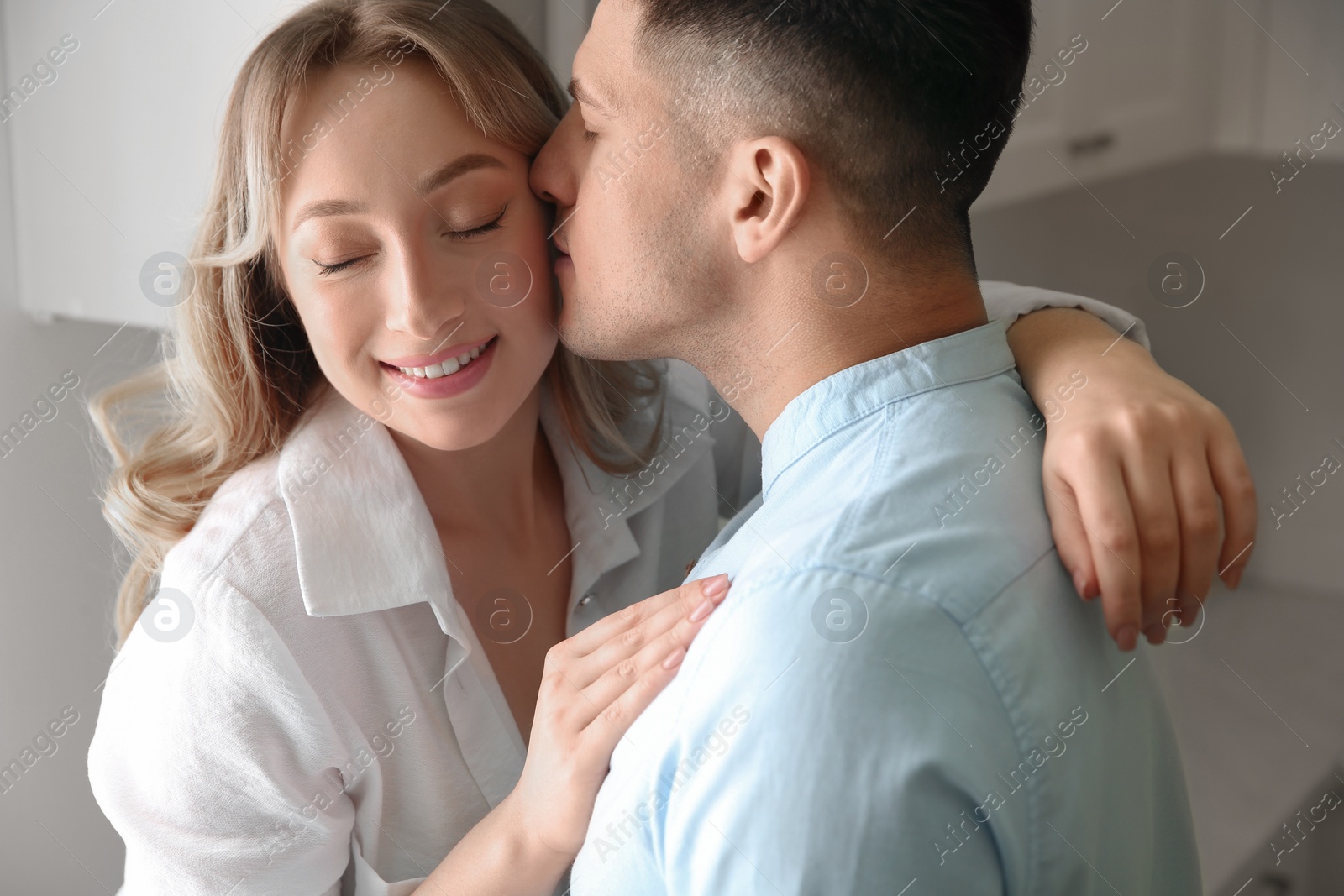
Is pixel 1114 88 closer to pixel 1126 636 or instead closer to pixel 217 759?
pixel 1126 636

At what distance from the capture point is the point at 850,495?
69cm

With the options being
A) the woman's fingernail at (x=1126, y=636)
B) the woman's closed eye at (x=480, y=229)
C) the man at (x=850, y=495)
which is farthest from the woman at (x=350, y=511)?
the woman's fingernail at (x=1126, y=636)

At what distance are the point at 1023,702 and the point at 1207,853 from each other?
115 centimetres

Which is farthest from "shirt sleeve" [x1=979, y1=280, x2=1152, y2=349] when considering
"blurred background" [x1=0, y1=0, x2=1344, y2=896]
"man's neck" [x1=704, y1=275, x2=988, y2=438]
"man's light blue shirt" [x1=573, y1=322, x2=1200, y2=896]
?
"blurred background" [x1=0, y1=0, x2=1344, y2=896]

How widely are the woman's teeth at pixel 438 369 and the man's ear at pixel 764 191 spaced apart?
33cm

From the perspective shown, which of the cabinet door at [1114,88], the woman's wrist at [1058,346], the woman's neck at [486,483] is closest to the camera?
the woman's wrist at [1058,346]

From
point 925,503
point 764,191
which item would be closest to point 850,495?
point 925,503

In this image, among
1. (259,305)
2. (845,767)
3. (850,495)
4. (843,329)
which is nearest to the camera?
(845,767)

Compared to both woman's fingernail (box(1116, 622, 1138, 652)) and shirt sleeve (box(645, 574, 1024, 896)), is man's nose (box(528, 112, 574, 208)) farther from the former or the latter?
woman's fingernail (box(1116, 622, 1138, 652))

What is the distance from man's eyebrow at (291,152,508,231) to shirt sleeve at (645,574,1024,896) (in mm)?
552

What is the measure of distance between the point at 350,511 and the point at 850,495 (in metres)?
0.57

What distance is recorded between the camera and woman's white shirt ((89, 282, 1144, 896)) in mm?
918

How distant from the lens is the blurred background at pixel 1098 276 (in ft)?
3.99

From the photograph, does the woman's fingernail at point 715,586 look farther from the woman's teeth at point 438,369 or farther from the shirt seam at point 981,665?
the woman's teeth at point 438,369
